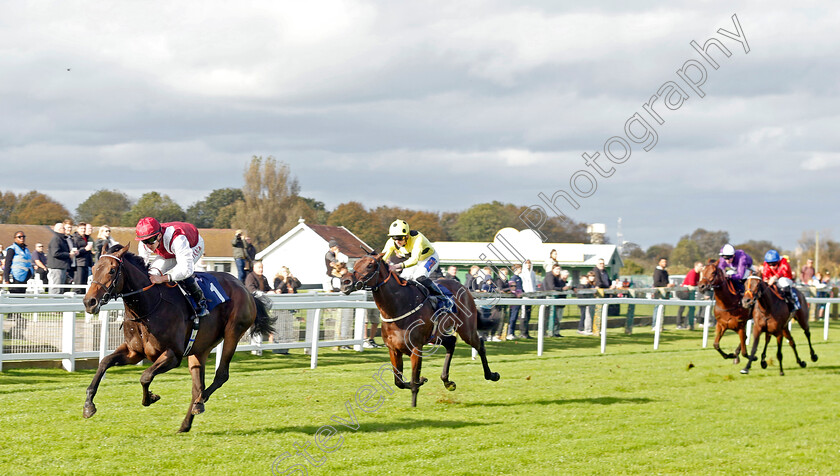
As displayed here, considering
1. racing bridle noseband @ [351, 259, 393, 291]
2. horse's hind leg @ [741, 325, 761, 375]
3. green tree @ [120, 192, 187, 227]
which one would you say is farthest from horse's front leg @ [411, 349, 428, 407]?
green tree @ [120, 192, 187, 227]

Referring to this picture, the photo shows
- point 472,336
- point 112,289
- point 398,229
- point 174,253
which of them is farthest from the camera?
point 472,336

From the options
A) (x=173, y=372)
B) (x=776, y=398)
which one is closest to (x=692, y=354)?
(x=776, y=398)

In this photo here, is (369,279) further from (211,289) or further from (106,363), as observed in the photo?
(106,363)

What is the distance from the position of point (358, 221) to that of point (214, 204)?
16975 mm

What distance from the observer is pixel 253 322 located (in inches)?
288

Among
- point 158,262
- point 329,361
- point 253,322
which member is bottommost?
point 329,361

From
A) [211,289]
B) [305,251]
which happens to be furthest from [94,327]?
[305,251]

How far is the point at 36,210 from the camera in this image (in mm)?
43719

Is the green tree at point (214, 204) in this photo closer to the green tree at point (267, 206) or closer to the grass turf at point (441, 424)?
the green tree at point (267, 206)

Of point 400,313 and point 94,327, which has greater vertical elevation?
point 400,313

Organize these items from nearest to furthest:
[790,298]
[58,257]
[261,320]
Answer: [261,320], [58,257], [790,298]

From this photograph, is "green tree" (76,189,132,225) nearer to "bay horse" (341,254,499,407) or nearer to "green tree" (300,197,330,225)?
"green tree" (300,197,330,225)

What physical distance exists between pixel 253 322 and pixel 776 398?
18.9 ft

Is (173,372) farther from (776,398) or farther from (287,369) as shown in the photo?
(776,398)
